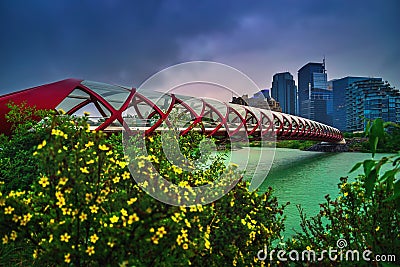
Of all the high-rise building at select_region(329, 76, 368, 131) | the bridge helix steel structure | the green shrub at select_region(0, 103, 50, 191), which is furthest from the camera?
the high-rise building at select_region(329, 76, 368, 131)

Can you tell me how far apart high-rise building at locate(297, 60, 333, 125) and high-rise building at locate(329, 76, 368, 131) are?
7.93 feet

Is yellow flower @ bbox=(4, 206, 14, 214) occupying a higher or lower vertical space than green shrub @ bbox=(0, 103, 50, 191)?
lower

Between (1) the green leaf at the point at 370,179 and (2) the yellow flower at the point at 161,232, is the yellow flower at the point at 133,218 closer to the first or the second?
(2) the yellow flower at the point at 161,232

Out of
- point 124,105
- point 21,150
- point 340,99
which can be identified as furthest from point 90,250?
point 340,99

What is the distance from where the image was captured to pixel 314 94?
393 feet

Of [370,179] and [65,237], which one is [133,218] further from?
[370,179]

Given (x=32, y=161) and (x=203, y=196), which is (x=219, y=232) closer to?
(x=203, y=196)

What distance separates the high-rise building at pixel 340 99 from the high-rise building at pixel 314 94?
242 cm

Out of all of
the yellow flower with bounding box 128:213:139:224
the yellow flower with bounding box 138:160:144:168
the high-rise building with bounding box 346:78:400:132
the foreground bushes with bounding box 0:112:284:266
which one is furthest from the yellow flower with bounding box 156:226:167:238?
the high-rise building with bounding box 346:78:400:132

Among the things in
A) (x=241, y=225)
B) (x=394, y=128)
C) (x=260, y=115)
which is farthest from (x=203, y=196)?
(x=260, y=115)

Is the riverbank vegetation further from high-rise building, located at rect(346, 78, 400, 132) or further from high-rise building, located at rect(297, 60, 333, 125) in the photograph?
high-rise building, located at rect(297, 60, 333, 125)

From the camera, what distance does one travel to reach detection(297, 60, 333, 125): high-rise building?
96.1 meters

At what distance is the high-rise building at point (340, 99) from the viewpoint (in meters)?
88.6

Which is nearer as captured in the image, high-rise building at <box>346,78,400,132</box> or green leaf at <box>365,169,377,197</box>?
green leaf at <box>365,169,377,197</box>
